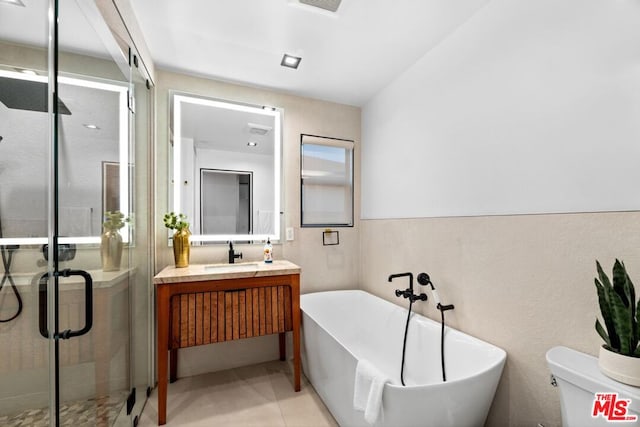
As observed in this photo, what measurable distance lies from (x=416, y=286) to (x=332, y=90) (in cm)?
183

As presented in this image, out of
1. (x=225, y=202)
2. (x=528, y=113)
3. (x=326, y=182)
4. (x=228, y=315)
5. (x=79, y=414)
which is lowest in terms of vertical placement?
(x=79, y=414)

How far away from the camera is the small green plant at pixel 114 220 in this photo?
1353 millimetres

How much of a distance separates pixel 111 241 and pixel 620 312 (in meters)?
2.11

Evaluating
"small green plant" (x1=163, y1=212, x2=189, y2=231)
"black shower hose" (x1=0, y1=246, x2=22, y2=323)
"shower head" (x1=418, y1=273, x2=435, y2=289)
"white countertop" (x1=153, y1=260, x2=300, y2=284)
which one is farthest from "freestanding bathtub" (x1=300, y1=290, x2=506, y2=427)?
"black shower hose" (x1=0, y1=246, x2=22, y2=323)

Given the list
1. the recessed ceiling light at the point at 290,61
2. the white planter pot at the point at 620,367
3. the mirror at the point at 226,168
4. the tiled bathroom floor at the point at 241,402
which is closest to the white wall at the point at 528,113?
the white planter pot at the point at 620,367

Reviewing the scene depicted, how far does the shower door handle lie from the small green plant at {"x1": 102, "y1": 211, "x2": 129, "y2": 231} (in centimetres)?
30

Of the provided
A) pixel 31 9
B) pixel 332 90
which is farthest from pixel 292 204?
pixel 31 9

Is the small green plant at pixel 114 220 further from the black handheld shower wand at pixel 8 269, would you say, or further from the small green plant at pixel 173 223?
the small green plant at pixel 173 223

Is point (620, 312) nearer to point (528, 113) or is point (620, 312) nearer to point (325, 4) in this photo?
point (528, 113)

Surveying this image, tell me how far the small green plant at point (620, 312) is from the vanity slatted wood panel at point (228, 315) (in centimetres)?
168

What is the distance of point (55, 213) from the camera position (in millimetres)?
961

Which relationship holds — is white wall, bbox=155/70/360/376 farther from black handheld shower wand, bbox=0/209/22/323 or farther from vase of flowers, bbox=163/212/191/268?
black handheld shower wand, bbox=0/209/22/323

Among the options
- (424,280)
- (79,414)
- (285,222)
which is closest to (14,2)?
(79,414)

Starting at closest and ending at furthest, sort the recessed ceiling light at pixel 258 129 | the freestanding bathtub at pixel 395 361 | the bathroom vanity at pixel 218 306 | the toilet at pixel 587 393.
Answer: the toilet at pixel 587 393 → the freestanding bathtub at pixel 395 361 → the bathroom vanity at pixel 218 306 → the recessed ceiling light at pixel 258 129
